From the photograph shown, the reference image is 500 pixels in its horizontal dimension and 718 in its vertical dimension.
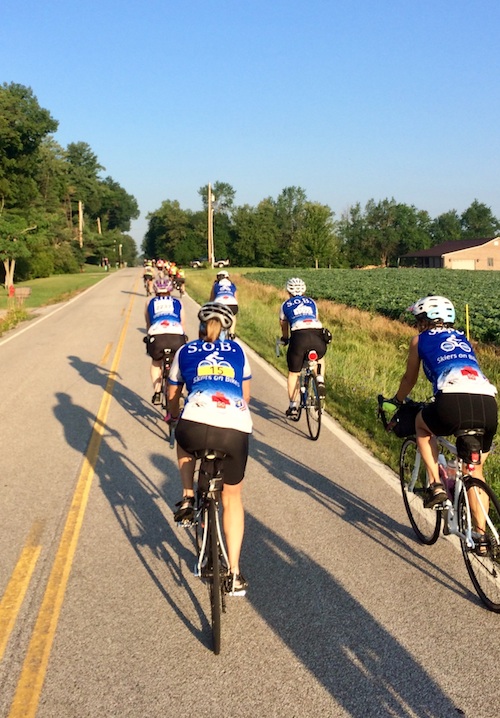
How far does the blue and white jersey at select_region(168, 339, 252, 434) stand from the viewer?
3.88 meters

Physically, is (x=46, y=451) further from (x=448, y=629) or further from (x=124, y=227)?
(x=124, y=227)

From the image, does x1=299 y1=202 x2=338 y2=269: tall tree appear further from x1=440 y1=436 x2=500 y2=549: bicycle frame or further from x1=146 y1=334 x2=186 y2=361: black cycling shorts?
x1=440 y1=436 x2=500 y2=549: bicycle frame

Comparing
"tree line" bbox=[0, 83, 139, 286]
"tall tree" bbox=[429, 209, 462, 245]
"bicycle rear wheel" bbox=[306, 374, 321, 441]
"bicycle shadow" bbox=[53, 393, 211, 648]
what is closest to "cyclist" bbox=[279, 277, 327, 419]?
"bicycle rear wheel" bbox=[306, 374, 321, 441]

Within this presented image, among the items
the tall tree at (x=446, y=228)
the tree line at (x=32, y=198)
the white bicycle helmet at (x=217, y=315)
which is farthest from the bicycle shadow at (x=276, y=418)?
the tall tree at (x=446, y=228)

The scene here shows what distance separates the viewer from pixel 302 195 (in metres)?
135

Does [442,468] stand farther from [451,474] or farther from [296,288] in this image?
[296,288]

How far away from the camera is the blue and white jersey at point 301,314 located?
8375mm

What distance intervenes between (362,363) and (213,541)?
33.1ft

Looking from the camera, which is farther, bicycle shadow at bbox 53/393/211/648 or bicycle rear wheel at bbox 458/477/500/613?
bicycle shadow at bbox 53/393/211/648

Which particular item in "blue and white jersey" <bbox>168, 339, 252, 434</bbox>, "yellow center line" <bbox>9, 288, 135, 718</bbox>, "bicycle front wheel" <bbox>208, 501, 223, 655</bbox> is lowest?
"yellow center line" <bbox>9, 288, 135, 718</bbox>

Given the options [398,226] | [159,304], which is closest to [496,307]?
[159,304]

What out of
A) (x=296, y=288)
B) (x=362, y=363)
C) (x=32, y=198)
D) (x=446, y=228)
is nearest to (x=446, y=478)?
(x=296, y=288)

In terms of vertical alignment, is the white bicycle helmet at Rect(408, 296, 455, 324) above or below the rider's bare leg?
above

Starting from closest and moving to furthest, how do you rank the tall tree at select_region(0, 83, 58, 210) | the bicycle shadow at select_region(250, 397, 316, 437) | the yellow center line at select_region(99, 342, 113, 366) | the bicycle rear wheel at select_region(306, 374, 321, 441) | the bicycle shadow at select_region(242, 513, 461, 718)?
the bicycle shadow at select_region(242, 513, 461, 718), the bicycle rear wheel at select_region(306, 374, 321, 441), the bicycle shadow at select_region(250, 397, 316, 437), the yellow center line at select_region(99, 342, 113, 366), the tall tree at select_region(0, 83, 58, 210)
